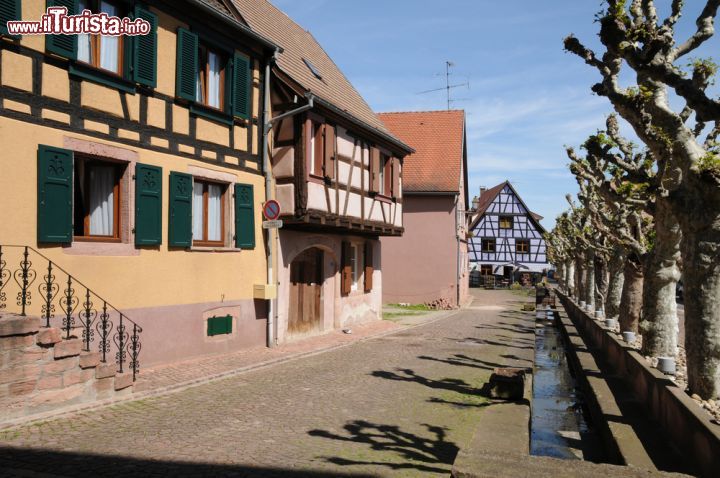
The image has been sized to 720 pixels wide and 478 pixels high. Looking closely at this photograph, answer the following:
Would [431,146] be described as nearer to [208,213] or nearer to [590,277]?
[590,277]

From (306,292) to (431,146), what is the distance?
17011 mm

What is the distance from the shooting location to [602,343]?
14.3 metres

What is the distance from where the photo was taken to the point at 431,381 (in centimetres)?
1023

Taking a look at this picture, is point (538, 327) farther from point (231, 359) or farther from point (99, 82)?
point (99, 82)

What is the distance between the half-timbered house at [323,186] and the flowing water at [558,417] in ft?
19.2

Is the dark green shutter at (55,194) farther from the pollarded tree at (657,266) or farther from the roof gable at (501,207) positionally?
the roof gable at (501,207)

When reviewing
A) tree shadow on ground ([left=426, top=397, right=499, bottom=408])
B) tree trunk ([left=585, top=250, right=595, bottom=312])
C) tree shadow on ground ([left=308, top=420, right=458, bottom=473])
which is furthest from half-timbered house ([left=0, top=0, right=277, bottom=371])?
tree trunk ([left=585, top=250, right=595, bottom=312])

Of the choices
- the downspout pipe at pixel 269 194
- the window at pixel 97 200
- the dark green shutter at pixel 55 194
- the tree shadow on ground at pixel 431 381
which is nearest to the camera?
the dark green shutter at pixel 55 194

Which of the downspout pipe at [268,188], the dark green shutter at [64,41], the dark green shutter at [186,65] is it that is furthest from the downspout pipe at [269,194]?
the dark green shutter at [64,41]

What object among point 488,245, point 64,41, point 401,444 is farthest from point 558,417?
point 488,245

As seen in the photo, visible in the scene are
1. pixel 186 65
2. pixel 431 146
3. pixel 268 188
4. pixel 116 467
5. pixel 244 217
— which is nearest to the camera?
pixel 116 467

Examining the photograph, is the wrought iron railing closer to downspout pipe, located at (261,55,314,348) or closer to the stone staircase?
the stone staircase

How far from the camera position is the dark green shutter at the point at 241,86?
12242mm

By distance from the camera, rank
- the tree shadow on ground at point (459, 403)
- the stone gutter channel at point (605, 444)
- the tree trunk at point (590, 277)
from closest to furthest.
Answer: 1. the stone gutter channel at point (605, 444)
2. the tree shadow on ground at point (459, 403)
3. the tree trunk at point (590, 277)
